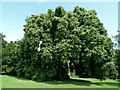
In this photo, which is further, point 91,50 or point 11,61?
point 11,61

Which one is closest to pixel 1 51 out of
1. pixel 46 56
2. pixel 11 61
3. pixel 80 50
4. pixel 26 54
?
pixel 11 61

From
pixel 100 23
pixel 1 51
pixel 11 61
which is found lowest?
pixel 11 61

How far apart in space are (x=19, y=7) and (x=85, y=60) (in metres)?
9.17

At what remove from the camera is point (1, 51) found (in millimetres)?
29031

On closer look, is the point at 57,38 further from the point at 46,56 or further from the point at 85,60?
the point at 85,60

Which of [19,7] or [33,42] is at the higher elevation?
[19,7]

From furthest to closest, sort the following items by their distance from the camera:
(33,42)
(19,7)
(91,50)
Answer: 1. (33,42)
2. (91,50)
3. (19,7)

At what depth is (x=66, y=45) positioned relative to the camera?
16.1 meters

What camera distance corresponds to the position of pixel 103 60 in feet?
55.5

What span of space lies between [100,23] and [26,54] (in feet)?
35.8

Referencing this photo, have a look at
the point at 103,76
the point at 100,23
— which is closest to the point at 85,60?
the point at 103,76

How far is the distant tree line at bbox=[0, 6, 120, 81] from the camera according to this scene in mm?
16438

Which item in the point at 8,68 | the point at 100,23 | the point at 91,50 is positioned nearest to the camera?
the point at 91,50

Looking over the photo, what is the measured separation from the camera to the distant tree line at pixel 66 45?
1644 centimetres
